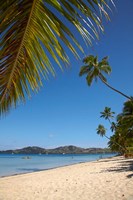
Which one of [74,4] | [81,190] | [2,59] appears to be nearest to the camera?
[74,4]

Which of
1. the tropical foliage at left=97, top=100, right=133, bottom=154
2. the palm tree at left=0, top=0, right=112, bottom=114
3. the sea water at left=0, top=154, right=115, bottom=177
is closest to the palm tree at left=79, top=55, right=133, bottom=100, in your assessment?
the tropical foliage at left=97, top=100, right=133, bottom=154

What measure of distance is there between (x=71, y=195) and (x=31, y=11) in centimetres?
1074

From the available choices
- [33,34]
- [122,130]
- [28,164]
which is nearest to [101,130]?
[28,164]

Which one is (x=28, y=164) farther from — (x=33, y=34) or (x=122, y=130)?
(x=33, y=34)

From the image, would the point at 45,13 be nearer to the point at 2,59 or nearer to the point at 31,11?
the point at 31,11

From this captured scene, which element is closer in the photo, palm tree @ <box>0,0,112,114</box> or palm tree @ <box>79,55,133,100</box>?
palm tree @ <box>0,0,112,114</box>

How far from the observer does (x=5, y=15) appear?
144cm

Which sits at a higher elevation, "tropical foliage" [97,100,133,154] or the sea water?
"tropical foliage" [97,100,133,154]

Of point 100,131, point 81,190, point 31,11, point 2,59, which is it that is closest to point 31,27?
point 31,11

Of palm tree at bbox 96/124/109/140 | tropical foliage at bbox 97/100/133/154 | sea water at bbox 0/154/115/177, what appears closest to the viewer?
tropical foliage at bbox 97/100/133/154

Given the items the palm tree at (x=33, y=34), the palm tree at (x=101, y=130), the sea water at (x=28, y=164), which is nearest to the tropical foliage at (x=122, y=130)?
the palm tree at (x=101, y=130)

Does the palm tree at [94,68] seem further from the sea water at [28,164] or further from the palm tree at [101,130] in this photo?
the palm tree at [101,130]

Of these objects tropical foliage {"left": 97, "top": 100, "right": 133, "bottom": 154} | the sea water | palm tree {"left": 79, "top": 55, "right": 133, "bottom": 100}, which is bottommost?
the sea water

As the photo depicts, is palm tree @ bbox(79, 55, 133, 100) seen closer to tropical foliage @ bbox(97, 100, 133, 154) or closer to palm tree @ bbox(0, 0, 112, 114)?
tropical foliage @ bbox(97, 100, 133, 154)
